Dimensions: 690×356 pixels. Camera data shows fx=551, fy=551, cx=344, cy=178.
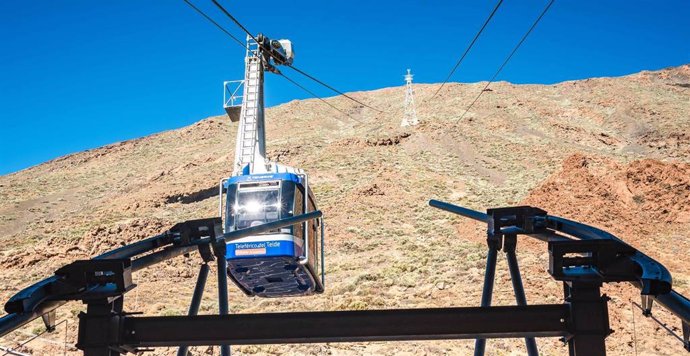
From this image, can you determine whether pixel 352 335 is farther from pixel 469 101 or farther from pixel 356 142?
pixel 469 101

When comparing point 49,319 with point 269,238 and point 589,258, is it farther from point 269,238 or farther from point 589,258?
point 269,238

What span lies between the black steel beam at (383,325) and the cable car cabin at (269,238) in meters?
9.02

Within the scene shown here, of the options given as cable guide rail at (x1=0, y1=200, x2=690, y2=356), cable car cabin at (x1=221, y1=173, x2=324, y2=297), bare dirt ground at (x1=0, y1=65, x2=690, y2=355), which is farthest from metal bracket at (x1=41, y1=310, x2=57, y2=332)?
bare dirt ground at (x1=0, y1=65, x2=690, y2=355)

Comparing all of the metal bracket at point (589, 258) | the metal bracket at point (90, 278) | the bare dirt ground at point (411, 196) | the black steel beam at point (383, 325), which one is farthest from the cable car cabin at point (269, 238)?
the metal bracket at point (589, 258)

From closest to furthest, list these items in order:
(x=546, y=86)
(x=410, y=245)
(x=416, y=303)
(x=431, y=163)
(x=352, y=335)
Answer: (x=352, y=335) < (x=416, y=303) < (x=410, y=245) < (x=431, y=163) < (x=546, y=86)

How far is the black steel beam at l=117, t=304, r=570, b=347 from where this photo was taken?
9.10ft

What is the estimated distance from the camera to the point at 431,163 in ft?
160

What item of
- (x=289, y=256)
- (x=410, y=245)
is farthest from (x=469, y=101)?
(x=289, y=256)

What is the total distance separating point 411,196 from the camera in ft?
127

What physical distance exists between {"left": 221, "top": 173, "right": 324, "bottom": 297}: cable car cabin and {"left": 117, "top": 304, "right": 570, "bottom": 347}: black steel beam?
902 cm

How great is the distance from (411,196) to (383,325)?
119 feet

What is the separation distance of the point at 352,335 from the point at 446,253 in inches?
951

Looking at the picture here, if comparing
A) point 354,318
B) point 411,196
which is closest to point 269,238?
point 354,318

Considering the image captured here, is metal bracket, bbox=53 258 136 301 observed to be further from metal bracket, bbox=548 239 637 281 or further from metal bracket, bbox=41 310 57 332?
metal bracket, bbox=548 239 637 281
